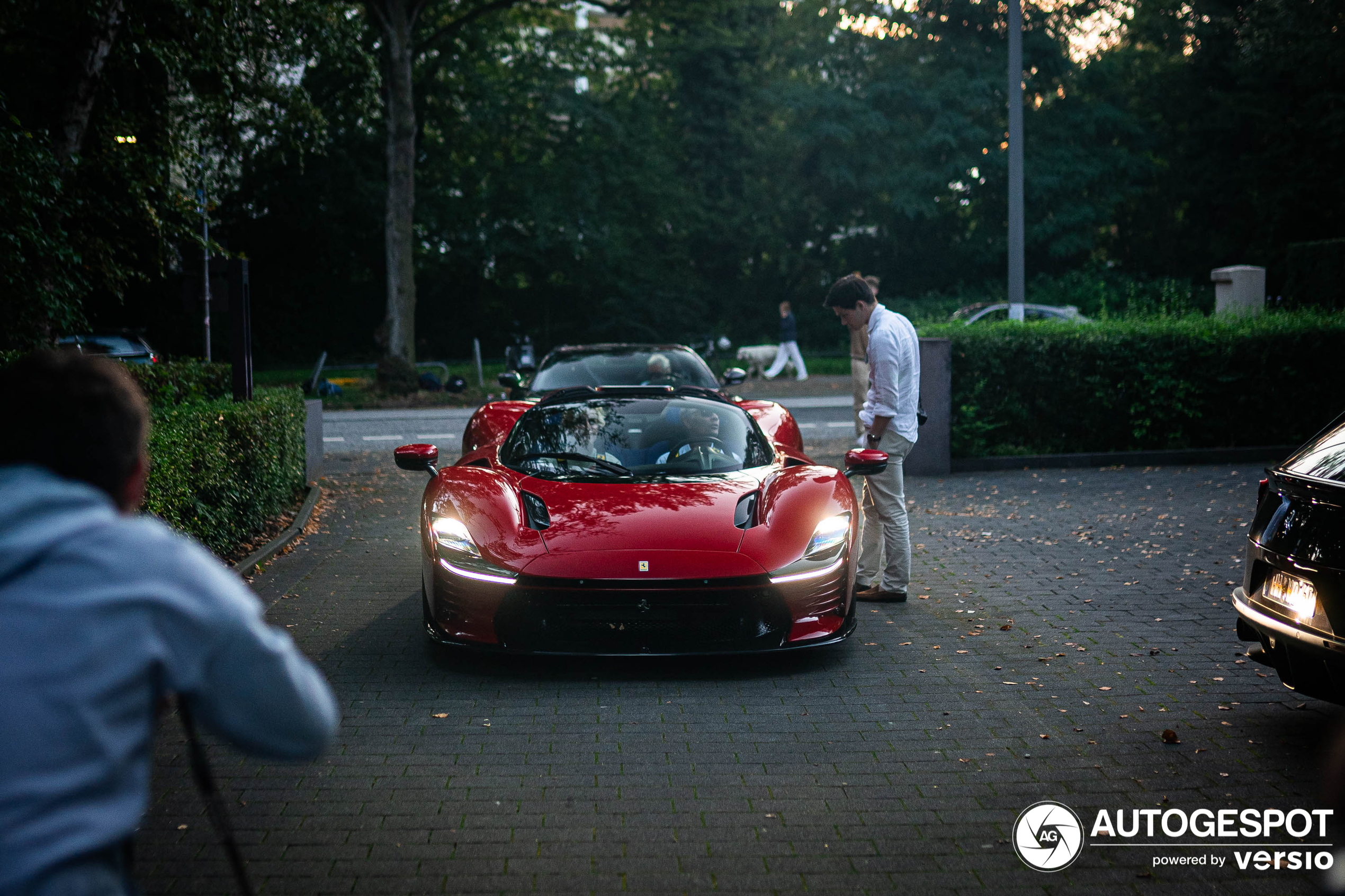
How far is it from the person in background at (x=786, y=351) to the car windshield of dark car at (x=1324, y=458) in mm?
20585

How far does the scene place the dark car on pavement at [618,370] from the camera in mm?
10758

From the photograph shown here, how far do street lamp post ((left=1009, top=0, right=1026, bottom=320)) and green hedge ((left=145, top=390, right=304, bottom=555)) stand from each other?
971 cm

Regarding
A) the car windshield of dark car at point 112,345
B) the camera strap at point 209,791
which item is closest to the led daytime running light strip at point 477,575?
the camera strap at point 209,791

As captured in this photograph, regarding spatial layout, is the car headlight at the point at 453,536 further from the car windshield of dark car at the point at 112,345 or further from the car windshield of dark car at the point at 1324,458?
the car windshield of dark car at the point at 112,345

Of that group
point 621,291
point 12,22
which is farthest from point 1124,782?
point 621,291

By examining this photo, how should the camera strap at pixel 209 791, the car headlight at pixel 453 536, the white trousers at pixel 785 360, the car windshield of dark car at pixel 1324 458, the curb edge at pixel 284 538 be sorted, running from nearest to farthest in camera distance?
the camera strap at pixel 209 791 < the car windshield of dark car at pixel 1324 458 < the car headlight at pixel 453 536 < the curb edge at pixel 284 538 < the white trousers at pixel 785 360

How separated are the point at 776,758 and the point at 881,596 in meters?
2.85

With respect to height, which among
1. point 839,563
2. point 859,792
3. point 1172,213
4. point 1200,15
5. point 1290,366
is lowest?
point 859,792

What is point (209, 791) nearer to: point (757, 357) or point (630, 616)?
point (630, 616)

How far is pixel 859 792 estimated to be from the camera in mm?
4117

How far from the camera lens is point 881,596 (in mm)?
7176

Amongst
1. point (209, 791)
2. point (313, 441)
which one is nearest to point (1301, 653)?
point (209, 791)

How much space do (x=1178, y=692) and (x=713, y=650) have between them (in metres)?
2.06

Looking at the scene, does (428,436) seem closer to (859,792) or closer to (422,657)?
(422,657)
